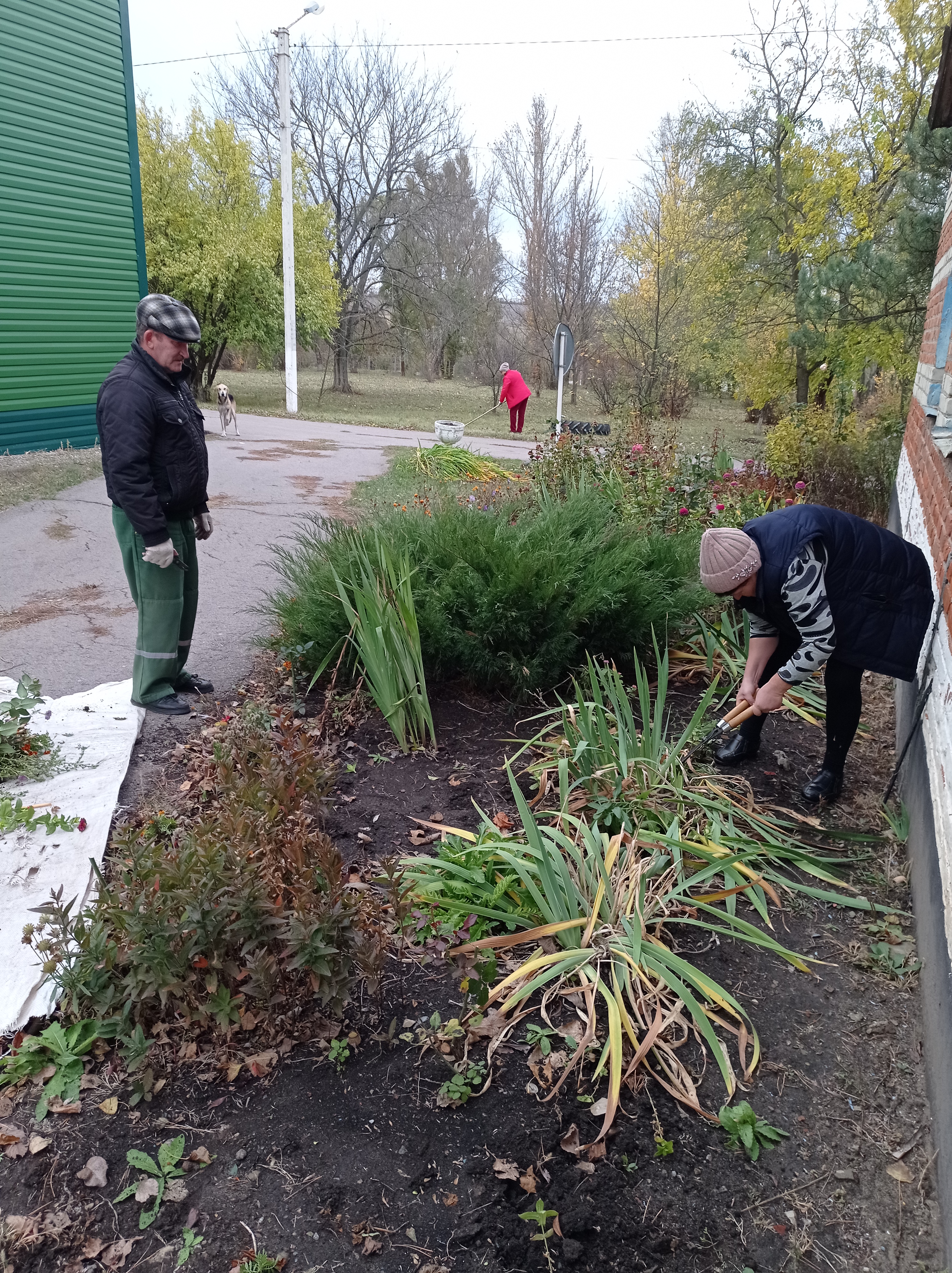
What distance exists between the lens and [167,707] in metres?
4.14

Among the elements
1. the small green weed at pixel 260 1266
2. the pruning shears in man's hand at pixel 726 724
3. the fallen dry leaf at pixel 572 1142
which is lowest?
the small green weed at pixel 260 1266

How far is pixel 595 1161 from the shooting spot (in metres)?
1.85

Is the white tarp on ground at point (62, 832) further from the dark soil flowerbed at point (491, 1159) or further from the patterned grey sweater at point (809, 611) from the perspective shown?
the patterned grey sweater at point (809, 611)

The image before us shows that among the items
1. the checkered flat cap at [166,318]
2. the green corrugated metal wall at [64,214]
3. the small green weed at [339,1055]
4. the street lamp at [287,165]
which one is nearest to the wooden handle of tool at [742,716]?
the small green weed at [339,1055]

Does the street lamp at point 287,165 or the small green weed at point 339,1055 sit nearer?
the small green weed at point 339,1055

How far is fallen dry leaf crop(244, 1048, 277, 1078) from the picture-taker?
208 cm

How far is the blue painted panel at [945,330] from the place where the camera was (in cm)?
504

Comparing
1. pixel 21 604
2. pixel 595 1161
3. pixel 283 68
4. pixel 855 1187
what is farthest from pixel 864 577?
pixel 283 68

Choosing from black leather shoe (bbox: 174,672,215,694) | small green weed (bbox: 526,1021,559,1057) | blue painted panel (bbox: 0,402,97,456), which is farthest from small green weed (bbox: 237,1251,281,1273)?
blue painted panel (bbox: 0,402,97,456)

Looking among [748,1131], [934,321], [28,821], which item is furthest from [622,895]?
[934,321]

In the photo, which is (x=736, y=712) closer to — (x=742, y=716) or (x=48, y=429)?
(x=742, y=716)

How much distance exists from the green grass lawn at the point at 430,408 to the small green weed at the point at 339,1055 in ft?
42.2

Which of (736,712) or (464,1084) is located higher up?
→ (736,712)

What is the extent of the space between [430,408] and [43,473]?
56.0ft
